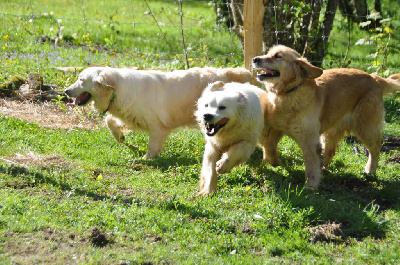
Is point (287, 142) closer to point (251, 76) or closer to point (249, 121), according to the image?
point (251, 76)

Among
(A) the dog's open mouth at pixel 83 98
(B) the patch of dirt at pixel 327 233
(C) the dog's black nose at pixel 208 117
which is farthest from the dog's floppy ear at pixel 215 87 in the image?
(B) the patch of dirt at pixel 327 233

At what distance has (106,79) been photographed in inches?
299

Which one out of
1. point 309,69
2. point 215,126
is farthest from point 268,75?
point 215,126

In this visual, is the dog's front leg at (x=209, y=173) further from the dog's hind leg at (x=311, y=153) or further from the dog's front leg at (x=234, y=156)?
the dog's hind leg at (x=311, y=153)

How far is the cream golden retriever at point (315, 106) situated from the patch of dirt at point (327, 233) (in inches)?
56.5

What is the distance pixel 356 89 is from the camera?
22.4 ft

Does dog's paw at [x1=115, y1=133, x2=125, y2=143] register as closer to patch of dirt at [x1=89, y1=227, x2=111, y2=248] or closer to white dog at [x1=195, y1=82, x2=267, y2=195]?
white dog at [x1=195, y1=82, x2=267, y2=195]

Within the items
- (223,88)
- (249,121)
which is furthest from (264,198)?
(223,88)

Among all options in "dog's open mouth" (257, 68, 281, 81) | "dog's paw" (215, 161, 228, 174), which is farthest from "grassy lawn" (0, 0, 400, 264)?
"dog's open mouth" (257, 68, 281, 81)

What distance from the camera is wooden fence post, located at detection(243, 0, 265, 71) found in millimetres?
8562

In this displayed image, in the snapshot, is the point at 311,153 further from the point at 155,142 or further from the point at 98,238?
the point at 98,238

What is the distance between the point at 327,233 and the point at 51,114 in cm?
588

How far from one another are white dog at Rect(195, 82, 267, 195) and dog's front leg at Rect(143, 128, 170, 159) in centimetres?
→ 136

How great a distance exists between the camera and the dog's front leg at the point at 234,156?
19.9ft
